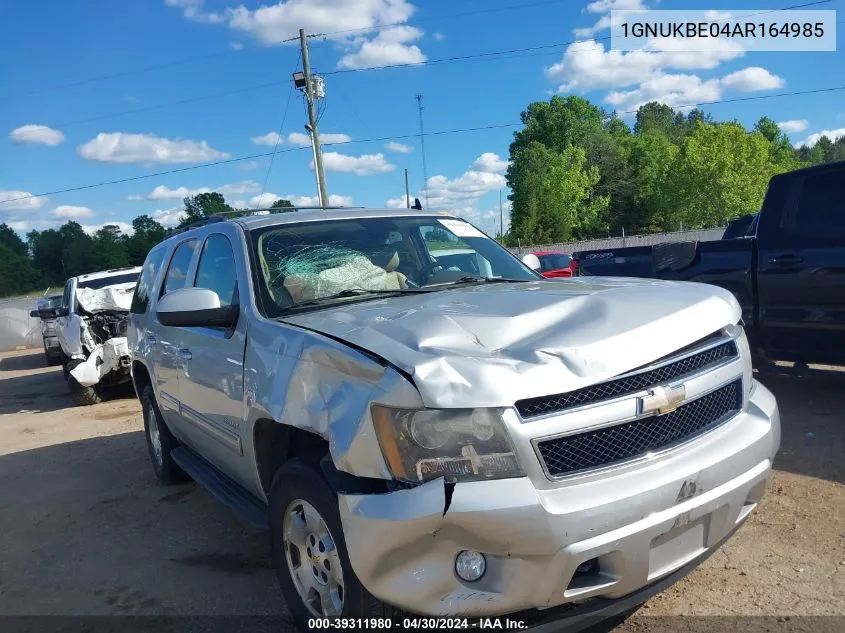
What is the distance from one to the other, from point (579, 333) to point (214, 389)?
6.75ft

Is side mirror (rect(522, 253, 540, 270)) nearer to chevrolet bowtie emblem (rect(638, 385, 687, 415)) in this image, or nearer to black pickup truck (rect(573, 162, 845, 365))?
chevrolet bowtie emblem (rect(638, 385, 687, 415))

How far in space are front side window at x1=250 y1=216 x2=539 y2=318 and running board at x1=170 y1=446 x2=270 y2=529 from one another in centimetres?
96

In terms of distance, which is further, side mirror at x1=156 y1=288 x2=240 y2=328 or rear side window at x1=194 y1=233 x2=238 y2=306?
rear side window at x1=194 y1=233 x2=238 y2=306

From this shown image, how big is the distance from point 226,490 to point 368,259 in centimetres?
148

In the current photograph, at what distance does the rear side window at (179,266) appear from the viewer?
464cm

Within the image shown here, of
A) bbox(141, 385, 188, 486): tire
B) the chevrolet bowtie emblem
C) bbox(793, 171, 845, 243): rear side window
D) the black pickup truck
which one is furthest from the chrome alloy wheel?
bbox(793, 171, 845, 243): rear side window

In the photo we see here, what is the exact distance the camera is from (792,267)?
19.0ft

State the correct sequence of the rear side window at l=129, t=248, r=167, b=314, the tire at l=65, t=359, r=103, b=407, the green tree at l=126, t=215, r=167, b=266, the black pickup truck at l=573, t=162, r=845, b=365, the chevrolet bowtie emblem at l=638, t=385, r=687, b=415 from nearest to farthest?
the chevrolet bowtie emblem at l=638, t=385, r=687, b=415 → the rear side window at l=129, t=248, r=167, b=314 → the black pickup truck at l=573, t=162, r=845, b=365 → the tire at l=65, t=359, r=103, b=407 → the green tree at l=126, t=215, r=167, b=266

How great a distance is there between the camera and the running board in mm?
3294

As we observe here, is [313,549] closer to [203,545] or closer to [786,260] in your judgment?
[203,545]

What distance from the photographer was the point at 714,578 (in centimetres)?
326

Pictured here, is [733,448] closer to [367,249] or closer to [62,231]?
[367,249]

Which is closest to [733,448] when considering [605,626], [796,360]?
[605,626]

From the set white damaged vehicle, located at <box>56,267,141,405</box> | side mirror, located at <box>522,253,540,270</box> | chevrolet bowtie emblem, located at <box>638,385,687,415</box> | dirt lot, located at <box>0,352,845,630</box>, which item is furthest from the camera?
white damaged vehicle, located at <box>56,267,141,405</box>
